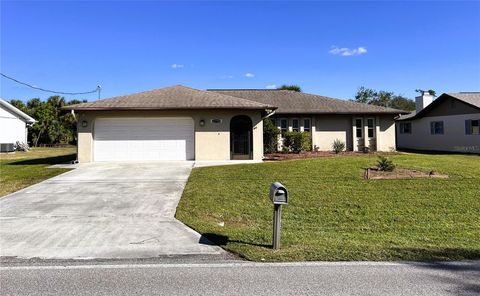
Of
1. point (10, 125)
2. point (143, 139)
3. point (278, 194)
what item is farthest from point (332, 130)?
point (10, 125)

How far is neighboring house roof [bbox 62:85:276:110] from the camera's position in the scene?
58.4 feet

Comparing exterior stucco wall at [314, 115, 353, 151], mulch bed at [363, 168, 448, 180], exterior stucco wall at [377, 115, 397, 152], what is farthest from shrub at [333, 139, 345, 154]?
mulch bed at [363, 168, 448, 180]

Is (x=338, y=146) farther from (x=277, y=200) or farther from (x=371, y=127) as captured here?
(x=277, y=200)

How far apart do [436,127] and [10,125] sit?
34241 millimetres

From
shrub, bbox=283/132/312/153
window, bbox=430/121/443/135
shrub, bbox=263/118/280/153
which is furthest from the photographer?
window, bbox=430/121/443/135

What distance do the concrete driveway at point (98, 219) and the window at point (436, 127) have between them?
2220 cm

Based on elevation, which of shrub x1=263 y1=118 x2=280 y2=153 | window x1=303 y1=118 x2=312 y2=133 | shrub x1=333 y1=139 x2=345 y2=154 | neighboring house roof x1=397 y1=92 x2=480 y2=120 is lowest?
shrub x1=333 y1=139 x2=345 y2=154


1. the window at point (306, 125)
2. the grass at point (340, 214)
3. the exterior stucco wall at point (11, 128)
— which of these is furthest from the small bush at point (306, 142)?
the exterior stucco wall at point (11, 128)

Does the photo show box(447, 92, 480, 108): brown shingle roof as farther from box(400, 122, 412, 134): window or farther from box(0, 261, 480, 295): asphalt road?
box(0, 261, 480, 295): asphalt road

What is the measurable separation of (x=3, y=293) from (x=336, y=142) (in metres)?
21.4

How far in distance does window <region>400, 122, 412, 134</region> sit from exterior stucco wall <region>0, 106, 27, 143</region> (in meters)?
33.5

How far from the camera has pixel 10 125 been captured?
106 ft

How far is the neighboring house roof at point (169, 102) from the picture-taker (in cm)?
1781

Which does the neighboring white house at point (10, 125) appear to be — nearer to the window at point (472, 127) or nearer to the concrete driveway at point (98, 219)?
the concrete driveway at point (98, 219)
